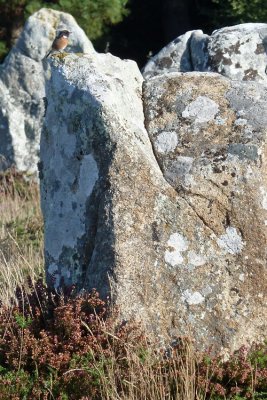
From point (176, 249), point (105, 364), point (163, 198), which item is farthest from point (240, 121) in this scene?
point (105, 364)

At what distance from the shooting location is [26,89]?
1284 cm

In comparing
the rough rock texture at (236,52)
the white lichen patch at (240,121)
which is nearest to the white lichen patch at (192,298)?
the white lichen patch at (240,121)

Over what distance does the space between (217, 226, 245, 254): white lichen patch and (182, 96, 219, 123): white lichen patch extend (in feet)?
2.41

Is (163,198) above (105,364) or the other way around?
above

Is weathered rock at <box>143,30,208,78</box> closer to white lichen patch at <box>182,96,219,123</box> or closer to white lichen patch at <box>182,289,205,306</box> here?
white lichen patch at <box>182,96,219,123</box>

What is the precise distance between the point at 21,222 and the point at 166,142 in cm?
467

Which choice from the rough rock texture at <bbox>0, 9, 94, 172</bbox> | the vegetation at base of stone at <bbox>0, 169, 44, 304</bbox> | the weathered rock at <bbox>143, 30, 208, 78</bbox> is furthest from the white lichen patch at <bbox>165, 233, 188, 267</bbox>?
the rough rock texture at <bbox>0, 9, 94, 172</bbox>

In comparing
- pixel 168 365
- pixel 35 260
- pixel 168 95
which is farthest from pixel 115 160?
pixel 35 260

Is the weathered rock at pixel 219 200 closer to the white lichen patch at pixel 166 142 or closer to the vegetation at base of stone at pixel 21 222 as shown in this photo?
the white lichen patch at pixel 166 142

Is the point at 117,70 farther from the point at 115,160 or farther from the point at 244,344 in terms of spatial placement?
the point at 244,344

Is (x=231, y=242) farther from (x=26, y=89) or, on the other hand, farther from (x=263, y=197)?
(x=26, y=89)

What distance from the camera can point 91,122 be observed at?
5.15 metres

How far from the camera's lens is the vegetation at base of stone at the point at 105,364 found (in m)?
4.39

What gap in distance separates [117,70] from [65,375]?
6.40 ft
